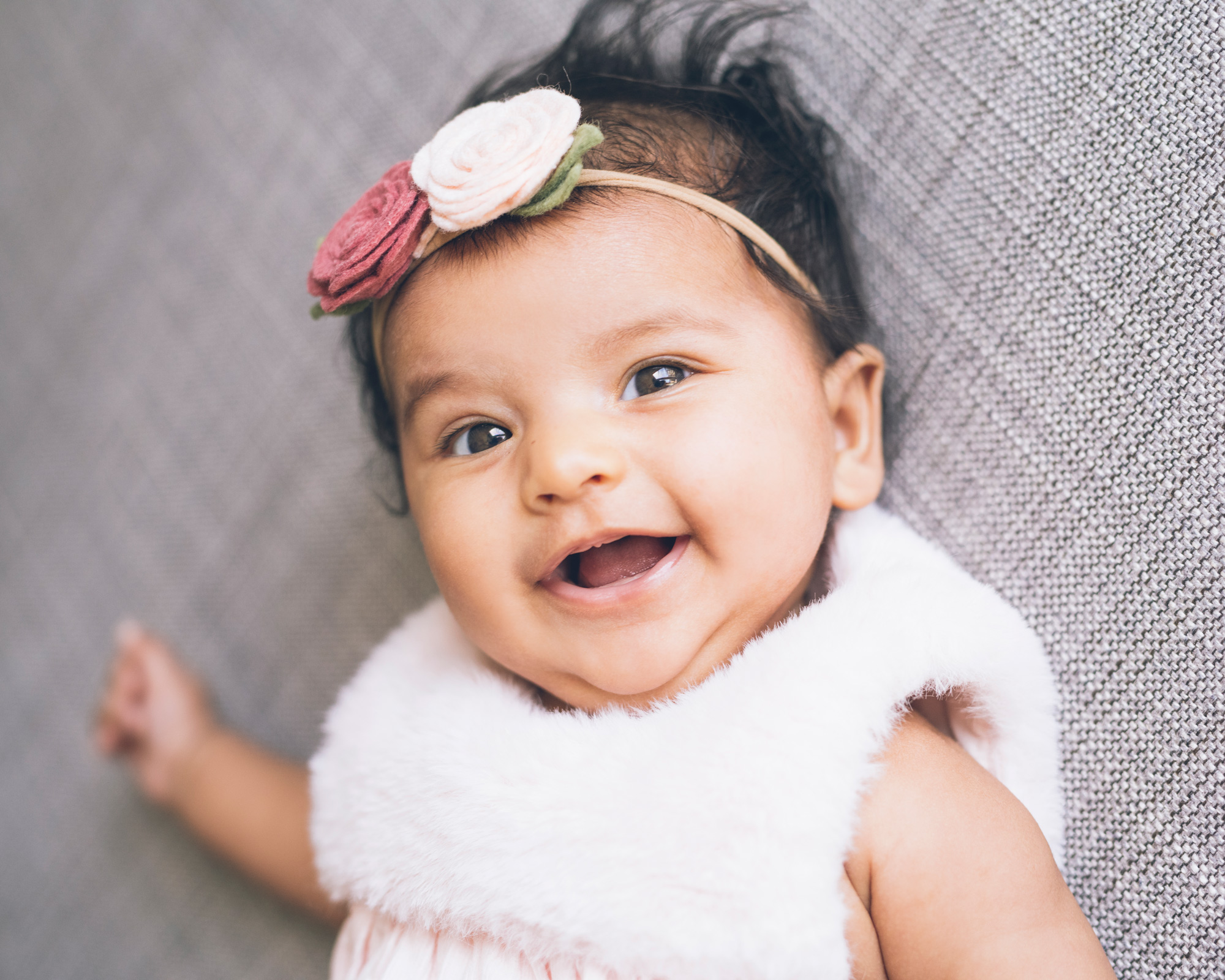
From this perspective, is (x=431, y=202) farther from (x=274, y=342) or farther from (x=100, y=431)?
(x=100, y=431)

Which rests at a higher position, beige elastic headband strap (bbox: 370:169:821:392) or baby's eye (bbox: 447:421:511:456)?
beige elastic headband strap (bbox: 370:169:821:392)

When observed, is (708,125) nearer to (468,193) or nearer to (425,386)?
(468,193)

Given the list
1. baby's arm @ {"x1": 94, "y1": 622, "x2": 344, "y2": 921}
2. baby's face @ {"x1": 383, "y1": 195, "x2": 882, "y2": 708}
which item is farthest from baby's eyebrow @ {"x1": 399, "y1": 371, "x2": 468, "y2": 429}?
baby's arm @ {"x1": 94, "y1": 622, "x2": 344, "y2": 921}

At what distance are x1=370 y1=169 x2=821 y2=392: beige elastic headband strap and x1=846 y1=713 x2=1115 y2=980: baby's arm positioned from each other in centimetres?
52

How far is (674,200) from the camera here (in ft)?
2.81

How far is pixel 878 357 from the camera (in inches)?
38.6

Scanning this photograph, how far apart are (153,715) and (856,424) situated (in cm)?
120

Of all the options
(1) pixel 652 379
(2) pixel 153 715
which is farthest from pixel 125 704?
(1) pixel 652 379

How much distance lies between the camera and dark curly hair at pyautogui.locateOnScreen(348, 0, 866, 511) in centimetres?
90

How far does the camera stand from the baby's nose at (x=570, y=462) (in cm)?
76

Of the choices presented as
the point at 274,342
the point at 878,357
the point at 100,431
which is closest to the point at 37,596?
the point at 100,431

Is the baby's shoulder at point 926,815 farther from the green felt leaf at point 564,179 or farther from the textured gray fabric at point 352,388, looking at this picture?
the green felt leaf at point 564,179

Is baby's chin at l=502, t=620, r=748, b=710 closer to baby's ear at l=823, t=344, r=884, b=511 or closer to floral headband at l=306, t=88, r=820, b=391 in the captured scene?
baby's ear at l=823, t=344, r=884, b=511

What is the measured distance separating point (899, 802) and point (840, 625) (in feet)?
0.55
